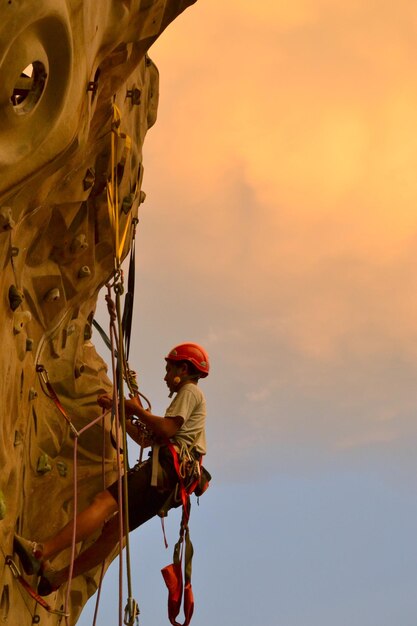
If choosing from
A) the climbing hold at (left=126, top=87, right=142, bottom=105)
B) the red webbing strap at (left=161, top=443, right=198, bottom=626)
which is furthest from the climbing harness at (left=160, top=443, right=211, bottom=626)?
the climbing hold at (left=126, top=87, right=142, bottom=105)

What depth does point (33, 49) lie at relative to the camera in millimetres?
6812

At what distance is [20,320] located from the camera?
26.7ft

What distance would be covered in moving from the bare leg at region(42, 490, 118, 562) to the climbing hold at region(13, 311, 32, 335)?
1.14 meters

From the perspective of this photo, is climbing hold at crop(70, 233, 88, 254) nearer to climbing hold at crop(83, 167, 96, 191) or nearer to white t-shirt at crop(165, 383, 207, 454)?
climbing hold at crop(83, 167, 96, 191)

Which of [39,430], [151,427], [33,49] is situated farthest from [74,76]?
[39,430]

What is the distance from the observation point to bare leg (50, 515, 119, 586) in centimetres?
841

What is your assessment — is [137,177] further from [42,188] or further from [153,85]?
[42,188]

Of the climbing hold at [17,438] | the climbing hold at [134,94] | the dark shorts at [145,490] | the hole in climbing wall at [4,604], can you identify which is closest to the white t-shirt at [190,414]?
the dark shorts at [145,490]

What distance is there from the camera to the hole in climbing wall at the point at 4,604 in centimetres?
823

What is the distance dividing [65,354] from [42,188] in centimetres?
222

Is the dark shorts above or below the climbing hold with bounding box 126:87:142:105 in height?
below

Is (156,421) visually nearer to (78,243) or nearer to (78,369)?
(78,243)

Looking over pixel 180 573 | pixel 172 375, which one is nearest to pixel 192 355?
pixel 172 375

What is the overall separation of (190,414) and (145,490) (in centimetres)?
52
